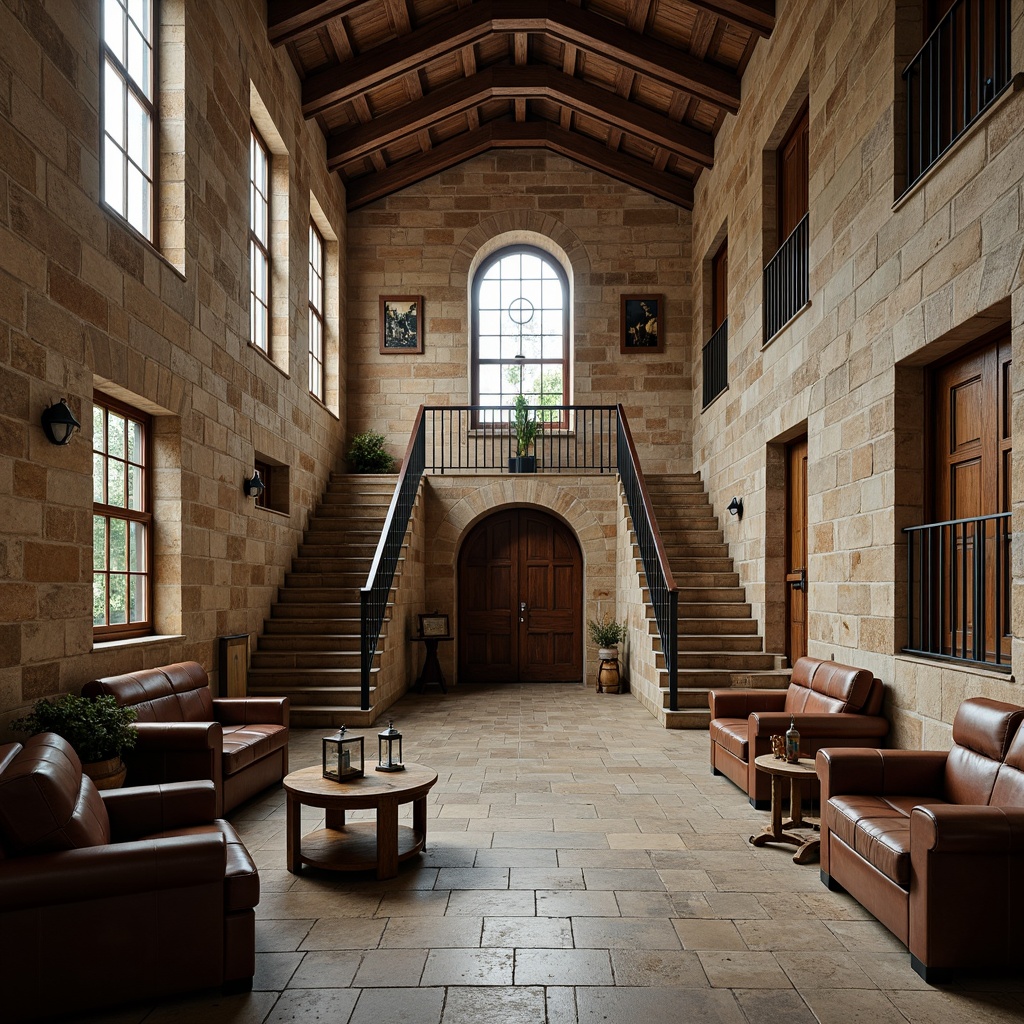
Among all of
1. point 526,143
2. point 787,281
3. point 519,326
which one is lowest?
point 787,281

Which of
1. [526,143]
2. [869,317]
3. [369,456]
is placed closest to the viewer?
[869,317]

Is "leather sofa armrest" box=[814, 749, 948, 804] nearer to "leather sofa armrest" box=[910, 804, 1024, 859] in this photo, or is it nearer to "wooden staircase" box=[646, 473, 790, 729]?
"leather sofa armrest" box=[910, 804, 1024, 859]

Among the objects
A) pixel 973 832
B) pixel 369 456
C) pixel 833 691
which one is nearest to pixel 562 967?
pixel 973 832

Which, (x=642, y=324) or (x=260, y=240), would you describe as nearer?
(x=260, y=240)

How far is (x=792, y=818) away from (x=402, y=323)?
9.11 m

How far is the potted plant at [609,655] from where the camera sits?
988 cm

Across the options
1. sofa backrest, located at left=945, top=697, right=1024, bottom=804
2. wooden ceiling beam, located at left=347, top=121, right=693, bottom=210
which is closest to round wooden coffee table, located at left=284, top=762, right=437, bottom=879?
sofa backrest, located at left=945, top=697, right=1024, bottom=804

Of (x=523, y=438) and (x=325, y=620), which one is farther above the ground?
(x=523, y=438)

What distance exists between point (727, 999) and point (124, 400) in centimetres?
478

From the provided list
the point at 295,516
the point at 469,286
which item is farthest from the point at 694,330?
the point at 295,516

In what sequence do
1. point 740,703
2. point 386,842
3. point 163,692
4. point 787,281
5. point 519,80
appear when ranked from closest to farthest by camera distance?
point 386,842 < point 163,692 < point 740,703 < point 787,281 < point 519,80

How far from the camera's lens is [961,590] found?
4.87 meters

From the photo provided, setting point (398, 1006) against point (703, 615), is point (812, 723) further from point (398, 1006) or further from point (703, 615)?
point (703, 615)

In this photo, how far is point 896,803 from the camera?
3.56m
